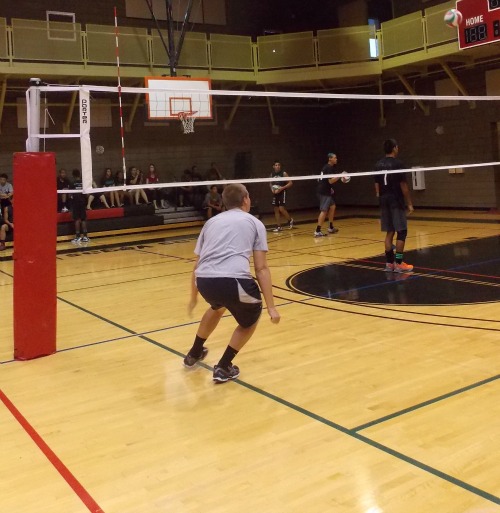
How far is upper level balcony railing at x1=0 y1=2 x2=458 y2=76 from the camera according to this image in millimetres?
14320

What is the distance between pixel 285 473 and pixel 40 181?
11.1 ft

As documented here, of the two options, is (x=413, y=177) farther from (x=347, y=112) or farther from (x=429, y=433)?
(x=429, y=433)

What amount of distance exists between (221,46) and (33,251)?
1282cm

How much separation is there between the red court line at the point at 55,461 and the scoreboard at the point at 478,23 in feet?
41.5

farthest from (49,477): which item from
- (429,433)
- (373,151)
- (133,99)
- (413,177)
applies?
(373,151)

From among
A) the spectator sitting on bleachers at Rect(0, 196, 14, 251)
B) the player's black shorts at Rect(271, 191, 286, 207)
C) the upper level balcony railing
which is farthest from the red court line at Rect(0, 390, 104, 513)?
the upper level balcony railing

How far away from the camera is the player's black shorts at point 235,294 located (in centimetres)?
393

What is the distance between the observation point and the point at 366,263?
9.07 metres

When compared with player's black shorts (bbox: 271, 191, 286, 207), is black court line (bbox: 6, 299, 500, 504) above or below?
below

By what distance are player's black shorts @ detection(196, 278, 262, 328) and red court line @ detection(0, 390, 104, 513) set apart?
1351 mm

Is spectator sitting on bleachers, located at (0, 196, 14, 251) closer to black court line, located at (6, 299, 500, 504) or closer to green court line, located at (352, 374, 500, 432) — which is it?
black court line, located at (6, 299, 500, 504)

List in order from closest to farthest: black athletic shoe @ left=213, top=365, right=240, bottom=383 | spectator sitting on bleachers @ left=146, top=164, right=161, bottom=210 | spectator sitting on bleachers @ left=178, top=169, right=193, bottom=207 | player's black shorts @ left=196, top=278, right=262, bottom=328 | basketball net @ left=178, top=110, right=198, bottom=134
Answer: player's black shorts @ left=196, top=278, right=262, bottom=328 < black athletic shoe @ left=213, top=365, right=240, bottom=383 < basketball net @ left=178, top=110, right=198, bottom=134 < spectator sitting on bleachers @ left=146, top=164, right=161, bottom=210 < spectator sitting on bleachers @ left=178, top=169, right=193, bottom=207

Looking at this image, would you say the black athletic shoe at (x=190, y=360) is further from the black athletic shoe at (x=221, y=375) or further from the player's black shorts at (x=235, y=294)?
the player's black shorts at (x=235, y=294)

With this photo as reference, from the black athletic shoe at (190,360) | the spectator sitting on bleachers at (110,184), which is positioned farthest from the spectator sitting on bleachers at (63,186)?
the black athletic shoe at (190,360)
